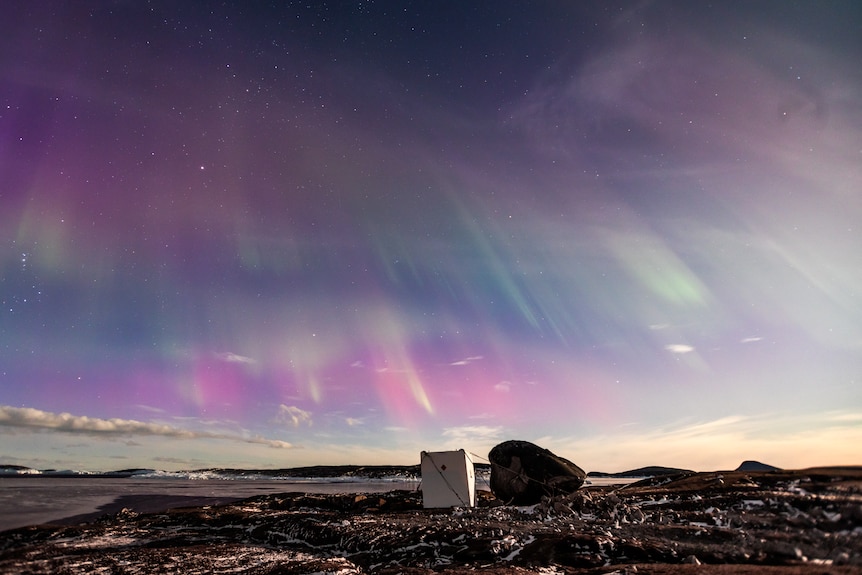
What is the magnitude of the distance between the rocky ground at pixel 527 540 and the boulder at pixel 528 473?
5.54 meters

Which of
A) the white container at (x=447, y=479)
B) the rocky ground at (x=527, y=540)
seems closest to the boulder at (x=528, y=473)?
the white container at (x=447, y=479)

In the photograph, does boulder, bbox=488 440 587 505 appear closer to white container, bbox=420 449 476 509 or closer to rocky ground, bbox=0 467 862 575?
white container, bbox=420 449 476 509

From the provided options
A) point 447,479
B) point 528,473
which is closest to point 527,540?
point 447,479

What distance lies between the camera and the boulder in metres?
43.3

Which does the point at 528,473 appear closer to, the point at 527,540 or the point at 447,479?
the point at 447,479

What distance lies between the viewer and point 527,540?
23.2 m

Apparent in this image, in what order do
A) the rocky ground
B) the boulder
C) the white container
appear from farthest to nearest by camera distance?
the boulder → the white container → the rocky ground

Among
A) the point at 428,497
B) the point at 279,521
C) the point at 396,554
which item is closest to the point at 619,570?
the point at 396,554

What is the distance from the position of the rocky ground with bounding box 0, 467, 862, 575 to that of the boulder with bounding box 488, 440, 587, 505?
5.54 m

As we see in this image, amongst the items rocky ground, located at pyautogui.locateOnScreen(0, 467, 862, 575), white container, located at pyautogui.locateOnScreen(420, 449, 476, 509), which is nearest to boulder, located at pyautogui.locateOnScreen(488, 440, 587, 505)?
white container, located at pyautogui.locateOnScreen(420, 449, 476, 509)

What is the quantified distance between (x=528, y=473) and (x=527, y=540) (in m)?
23.1

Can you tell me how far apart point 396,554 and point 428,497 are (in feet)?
70.8

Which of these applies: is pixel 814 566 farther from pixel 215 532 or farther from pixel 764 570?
pixel 215 532

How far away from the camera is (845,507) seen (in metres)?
11.2
